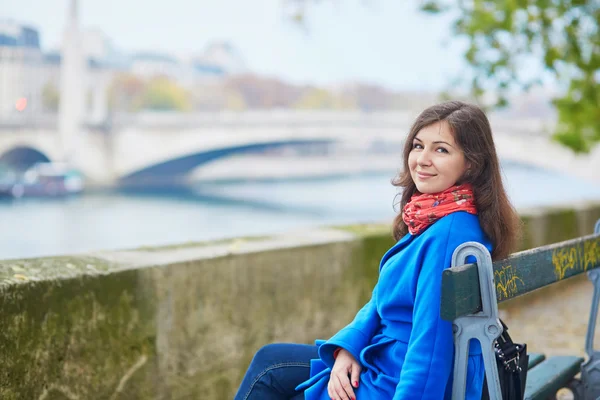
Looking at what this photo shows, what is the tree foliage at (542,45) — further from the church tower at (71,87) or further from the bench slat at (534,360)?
the church tower at (71,87)

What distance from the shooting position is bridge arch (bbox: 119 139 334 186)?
27641 millimetres

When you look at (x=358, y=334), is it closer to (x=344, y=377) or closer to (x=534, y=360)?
(x=344, y=377)

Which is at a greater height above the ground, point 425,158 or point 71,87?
point 71,87

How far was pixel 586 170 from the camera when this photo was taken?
74.4 feet

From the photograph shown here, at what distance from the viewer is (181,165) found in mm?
29047

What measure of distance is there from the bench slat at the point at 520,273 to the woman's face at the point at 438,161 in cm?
21

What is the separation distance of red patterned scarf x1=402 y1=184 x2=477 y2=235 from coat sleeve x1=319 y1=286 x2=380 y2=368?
197 millimetres

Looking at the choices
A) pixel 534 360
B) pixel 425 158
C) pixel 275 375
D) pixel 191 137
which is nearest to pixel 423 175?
pixel 425 158

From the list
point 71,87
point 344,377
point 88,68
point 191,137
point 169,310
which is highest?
point 88,68

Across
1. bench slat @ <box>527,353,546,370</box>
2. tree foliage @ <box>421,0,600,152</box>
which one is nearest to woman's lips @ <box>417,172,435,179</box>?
bench slat @ <box>527,353,546,370</box>

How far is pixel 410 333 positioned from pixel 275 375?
0.41 m

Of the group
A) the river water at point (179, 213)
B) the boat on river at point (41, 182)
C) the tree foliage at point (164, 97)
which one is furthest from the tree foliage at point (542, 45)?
the tree foliage at point (164, 97)

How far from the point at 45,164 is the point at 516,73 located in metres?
20.2

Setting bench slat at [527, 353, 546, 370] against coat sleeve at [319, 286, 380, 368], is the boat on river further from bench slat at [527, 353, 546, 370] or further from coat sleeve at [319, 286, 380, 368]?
coat sleeve at [319, 286, 380, 368]
